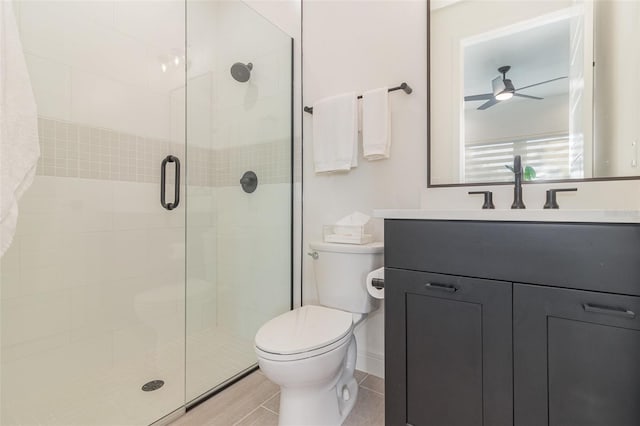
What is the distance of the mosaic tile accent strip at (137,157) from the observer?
4.72 feet

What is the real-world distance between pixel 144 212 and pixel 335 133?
118 centimetres

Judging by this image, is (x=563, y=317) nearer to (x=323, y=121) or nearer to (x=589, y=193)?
(x=589, y=193)

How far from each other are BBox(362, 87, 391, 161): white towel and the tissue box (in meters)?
0.37

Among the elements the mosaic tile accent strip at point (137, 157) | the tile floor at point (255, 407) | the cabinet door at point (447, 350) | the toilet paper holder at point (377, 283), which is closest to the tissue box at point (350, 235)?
the toilet paper holder at point (377, 283)

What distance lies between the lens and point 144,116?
1777 millimetres

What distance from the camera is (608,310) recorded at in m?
0.76

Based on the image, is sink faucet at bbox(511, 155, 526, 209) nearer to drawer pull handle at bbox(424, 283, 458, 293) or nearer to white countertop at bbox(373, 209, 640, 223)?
white countertop at bbox(373, 209, 640, 223)

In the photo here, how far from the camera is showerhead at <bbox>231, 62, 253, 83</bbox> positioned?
6.16 feet

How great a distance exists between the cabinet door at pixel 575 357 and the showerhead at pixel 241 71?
178cm

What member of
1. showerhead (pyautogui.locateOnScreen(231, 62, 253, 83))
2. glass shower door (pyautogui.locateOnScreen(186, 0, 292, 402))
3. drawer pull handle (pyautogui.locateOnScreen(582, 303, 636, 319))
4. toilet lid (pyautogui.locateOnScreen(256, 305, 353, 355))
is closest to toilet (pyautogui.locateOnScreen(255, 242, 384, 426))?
toilet lid (pyautogui.locateOnScreen(256, 305, 353, 355))

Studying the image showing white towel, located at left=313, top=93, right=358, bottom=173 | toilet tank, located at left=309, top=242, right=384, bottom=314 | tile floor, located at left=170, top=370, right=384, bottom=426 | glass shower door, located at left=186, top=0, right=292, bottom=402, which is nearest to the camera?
tile floor, located at left=170, top=370, right=384, bottom=426

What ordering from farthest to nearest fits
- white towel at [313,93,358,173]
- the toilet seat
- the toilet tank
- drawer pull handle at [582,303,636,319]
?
1. white towel at [313,93,358,173]
2. the toilet tank
3. the toilet seat
4. drawer pull handle at [582,303,636,319]

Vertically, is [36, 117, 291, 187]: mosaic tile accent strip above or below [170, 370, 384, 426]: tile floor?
above

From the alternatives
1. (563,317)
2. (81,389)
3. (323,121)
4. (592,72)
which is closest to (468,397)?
(563,317)
